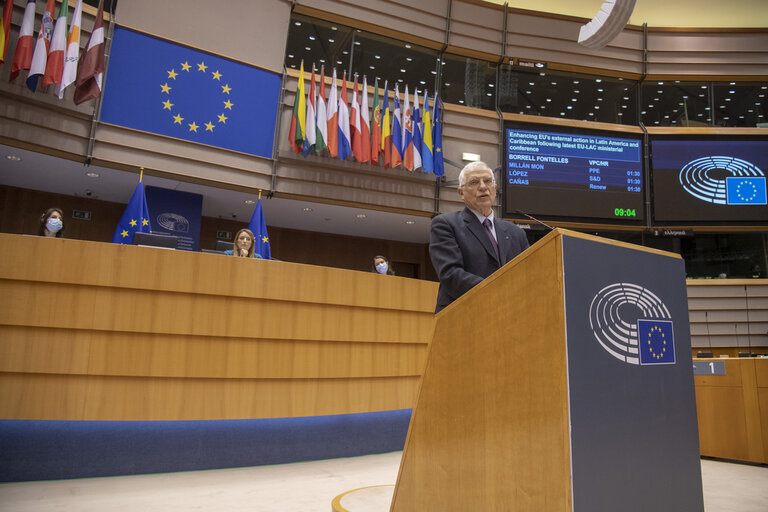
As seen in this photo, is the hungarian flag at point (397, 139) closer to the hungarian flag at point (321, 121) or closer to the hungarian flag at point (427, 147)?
the hungarian flag at point (427, 147)

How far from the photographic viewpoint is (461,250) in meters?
2.03

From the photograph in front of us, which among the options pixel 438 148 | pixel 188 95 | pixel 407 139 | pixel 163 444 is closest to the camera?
pixel 163 444

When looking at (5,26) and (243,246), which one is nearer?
(243,246)

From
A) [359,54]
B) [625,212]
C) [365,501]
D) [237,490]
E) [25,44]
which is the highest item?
[359,54]

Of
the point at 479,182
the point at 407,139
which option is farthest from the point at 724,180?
the point at 479,182

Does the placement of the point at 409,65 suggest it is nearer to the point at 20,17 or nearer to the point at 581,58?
the point at 581,58

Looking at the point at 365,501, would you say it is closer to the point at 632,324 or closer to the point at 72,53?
the point at 632,324

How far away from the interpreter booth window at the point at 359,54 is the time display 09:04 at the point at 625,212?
4049mm

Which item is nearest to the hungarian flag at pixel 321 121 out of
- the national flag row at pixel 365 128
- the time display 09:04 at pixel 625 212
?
→ the national flag row at pixel 365 128

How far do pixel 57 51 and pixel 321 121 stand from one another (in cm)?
348

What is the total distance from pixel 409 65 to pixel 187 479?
794 centimetres

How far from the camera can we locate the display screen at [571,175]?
934cm

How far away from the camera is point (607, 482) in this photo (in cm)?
118

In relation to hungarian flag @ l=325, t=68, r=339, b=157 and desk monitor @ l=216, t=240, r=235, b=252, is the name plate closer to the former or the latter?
desk monitor @ l=216, t=240, r=235, b=252
